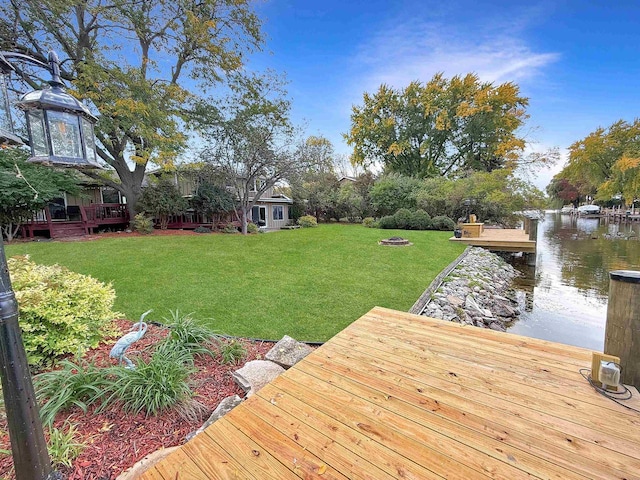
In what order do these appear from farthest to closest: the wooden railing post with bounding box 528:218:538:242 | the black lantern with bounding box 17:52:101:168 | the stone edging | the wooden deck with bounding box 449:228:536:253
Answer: the wooden railing post with bounding box 528:218:538:242 → the wooden deck with bounding box 449:228:536:253 → the stone edging → the black lantern with bounding box 17:52:101:168

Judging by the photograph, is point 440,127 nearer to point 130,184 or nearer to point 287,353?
point 130,184

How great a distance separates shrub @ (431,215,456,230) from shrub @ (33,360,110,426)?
1498 cm

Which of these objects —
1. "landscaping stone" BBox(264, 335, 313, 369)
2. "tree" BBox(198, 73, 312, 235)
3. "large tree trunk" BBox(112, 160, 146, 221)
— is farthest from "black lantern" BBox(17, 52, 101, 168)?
"large tree trunk" BBox(112, 160, 146, 221)

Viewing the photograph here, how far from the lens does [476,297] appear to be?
5.73 meters

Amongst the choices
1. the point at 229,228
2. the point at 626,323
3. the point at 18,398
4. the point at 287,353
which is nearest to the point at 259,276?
the point at 287,353

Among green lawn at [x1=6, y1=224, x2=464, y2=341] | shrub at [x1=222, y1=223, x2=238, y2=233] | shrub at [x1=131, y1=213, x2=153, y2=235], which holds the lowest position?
green lawn at [x1=6, y1=224, x2=464, y2=341]

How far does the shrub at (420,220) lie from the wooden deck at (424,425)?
13203mm

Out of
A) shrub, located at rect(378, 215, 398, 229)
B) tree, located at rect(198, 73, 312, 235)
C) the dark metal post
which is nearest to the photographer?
the dark metal post

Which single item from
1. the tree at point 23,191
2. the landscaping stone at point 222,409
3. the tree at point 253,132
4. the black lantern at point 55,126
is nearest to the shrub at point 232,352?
the landscaping stone at point 222,409

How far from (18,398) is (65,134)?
1.32 meters

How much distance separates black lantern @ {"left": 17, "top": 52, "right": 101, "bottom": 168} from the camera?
1.46m

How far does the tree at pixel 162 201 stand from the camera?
12.7 metres

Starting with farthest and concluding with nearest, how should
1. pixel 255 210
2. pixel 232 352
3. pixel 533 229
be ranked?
pixel 255 210 < pixel 533 229 < pixel 232 352

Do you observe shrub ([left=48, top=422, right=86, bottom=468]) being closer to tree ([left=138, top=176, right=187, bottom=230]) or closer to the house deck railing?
the house deck railing
